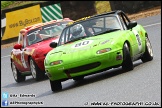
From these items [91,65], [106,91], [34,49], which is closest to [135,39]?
[91,65]

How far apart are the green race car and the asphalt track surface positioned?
270mm

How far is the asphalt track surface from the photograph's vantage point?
9.62 meters

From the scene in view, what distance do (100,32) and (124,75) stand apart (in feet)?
5.09

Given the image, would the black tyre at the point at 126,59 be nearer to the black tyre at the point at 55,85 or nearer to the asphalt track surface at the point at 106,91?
the asphalt track surface at the point at 106,91

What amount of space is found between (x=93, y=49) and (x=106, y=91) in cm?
183

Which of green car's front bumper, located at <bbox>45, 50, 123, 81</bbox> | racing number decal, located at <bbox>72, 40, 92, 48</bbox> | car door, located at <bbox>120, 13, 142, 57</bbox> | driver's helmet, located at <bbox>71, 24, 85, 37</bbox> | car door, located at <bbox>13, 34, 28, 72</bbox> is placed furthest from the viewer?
car door, located at <bbox>13, 34, 28, 72</bbox>

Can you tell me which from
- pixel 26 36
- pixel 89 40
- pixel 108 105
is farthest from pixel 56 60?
pixel 26 36

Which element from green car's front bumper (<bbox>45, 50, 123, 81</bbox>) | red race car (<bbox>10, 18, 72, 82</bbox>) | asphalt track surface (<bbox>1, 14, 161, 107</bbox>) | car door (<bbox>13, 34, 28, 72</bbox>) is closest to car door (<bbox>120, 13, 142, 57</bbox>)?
asphalt track surface (<bbox>1, 14, 161, 107</bbox>)

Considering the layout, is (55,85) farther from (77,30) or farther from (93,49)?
(77,30)

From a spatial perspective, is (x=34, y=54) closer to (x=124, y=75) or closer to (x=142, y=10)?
(x=124, y=75)

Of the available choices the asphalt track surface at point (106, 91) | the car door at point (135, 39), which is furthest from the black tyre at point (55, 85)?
the car door at point (135, 39)

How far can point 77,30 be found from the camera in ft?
46.8

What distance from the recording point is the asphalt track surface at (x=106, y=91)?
379 inches

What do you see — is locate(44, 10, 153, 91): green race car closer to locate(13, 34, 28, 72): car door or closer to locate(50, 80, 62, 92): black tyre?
locate(50, 80, 62, 92): black tyre
